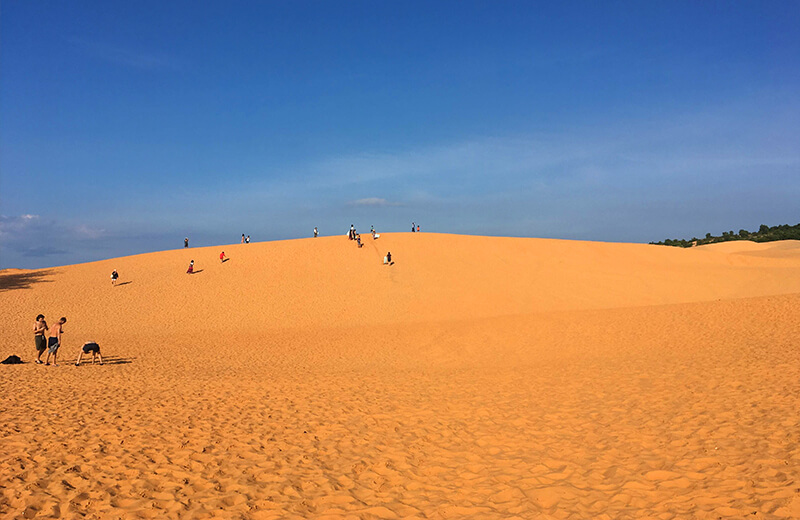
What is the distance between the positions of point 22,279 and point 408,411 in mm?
38583

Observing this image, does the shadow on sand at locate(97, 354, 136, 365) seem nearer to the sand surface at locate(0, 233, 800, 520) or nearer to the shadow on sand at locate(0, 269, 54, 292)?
the sand surface at locate(0, 233, 800, 520)

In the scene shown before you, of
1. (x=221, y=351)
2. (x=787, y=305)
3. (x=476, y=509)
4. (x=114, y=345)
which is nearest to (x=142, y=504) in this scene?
(x=476, y=509)

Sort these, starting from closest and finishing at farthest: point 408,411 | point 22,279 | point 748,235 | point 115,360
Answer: point 408,411 → point 115,360 → point 22,279 → point 748,235

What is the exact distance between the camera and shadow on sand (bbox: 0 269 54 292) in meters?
33.7

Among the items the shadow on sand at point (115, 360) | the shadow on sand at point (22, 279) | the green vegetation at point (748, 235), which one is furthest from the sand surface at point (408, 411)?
the green vegetation at point (748, 235)

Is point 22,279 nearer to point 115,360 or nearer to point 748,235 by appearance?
point 115,360

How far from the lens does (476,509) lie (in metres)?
6.09

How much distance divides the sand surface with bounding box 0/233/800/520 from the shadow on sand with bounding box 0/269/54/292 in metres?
4.95

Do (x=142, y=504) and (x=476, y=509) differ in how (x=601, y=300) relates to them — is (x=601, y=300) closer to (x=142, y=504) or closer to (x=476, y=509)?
(x=476, y=509)

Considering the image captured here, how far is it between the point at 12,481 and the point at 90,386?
23.1 ft

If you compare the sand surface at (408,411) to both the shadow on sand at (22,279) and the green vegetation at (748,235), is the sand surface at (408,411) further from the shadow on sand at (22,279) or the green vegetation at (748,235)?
the green vegetation at (748,235)

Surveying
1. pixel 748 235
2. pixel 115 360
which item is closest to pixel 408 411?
pixel 115 360

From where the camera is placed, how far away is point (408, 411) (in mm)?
10836

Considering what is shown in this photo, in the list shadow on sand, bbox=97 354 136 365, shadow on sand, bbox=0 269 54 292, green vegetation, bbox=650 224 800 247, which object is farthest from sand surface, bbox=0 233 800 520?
green vegetation, bbox=650 224 800 247
